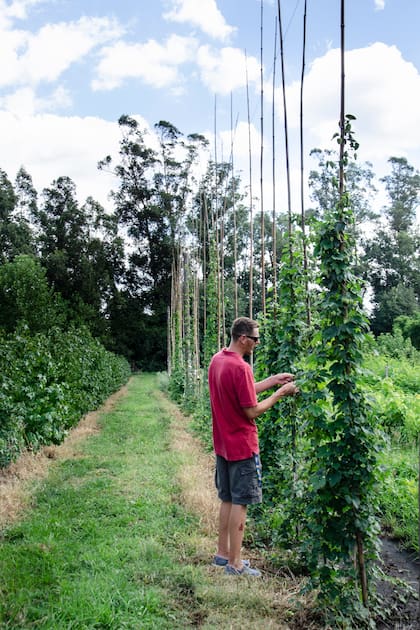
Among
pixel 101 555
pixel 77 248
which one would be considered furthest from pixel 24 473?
pixel 77 248

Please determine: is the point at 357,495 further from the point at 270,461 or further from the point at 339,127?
the point at 339,127

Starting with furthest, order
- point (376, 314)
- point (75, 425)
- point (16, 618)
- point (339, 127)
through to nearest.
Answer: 1. point (376, 314)
2. point (75, 425)
3. point (339, 127)
4. point (16, 618)

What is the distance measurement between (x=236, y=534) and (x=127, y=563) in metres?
1.01

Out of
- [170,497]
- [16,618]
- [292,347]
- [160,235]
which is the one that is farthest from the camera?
[160,235]

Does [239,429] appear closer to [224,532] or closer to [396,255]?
[224,532]

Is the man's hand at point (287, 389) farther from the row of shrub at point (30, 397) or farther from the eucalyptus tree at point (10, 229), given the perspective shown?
the eucalyptus tree at point (10, 229)

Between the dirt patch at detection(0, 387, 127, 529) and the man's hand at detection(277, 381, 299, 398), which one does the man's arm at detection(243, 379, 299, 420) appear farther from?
the dirt patch at detection(0, 387, 127, 529)

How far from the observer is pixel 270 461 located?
6027 millimetres

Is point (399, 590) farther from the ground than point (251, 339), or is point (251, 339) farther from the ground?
point (251, 339)

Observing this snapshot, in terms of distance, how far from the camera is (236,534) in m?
4.59

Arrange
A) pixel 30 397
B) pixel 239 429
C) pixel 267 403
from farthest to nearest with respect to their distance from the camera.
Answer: pixel 30 397
pixel 239 429
pixel 267 403

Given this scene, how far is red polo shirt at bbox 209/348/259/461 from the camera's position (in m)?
4.57

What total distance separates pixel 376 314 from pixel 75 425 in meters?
30.0

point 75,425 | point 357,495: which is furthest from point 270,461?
Result: point 75,425
